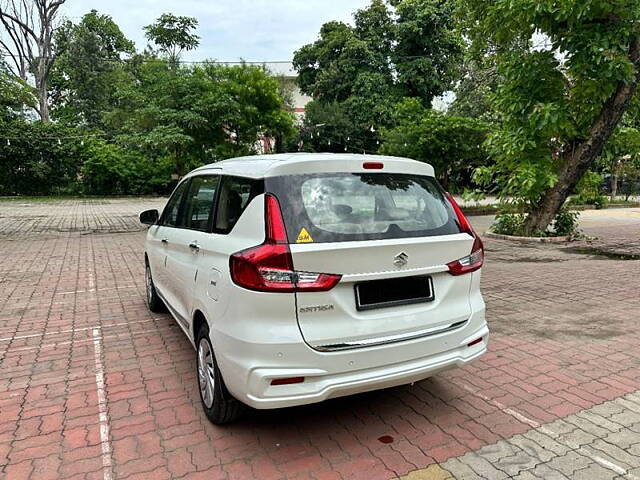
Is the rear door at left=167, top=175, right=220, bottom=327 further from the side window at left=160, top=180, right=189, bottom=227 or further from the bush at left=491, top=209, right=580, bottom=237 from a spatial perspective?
the bush at left=491, top=209, right=580, bottom=237

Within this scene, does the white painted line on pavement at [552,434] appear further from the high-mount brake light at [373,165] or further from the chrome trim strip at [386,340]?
the high-mount brake light at [373,165]

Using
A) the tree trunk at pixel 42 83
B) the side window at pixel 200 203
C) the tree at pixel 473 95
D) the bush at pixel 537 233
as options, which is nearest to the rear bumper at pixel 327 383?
the side window at pixel 200 203

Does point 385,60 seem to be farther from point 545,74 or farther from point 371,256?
point 371,256

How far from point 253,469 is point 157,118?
1320cm

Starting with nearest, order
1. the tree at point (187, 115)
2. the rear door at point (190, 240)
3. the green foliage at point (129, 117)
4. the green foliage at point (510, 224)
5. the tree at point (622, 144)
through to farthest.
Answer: the rear door at point (190, 240) → the tree at point (622, 144) → the green foliage at point (510, 224) → the tree at point (187, 115) → the green foliage at point (129, 117)

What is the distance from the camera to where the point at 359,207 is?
2846mm

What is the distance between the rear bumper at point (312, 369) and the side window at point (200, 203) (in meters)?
1.11

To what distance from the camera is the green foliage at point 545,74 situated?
29.3 ft

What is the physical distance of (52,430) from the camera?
302 cm

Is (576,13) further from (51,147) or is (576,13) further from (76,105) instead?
(76,105)

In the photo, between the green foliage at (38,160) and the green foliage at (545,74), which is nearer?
the green foliage at (545,74)

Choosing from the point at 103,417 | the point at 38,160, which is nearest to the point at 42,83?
the point at 38,160

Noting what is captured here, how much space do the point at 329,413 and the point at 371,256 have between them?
48.3 inches

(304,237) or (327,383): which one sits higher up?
(304,237)
